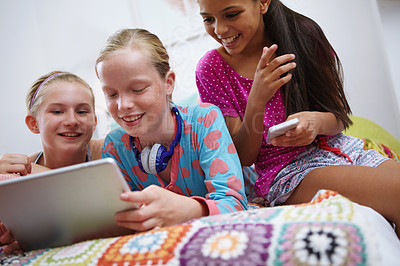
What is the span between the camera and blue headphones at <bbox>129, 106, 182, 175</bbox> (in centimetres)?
97

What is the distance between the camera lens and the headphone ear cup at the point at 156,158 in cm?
97

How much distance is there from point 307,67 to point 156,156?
1.83 ft

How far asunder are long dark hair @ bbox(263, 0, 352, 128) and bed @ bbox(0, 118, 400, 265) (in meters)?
0.56

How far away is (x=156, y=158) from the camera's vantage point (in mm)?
969

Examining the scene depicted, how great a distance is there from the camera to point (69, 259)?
0.60 m

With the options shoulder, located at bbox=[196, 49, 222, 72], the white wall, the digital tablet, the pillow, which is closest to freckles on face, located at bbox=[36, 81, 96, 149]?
shoulder, located at bbox=[196, 49, 222, 72]

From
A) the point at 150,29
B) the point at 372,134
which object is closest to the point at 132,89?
the point at 372,134

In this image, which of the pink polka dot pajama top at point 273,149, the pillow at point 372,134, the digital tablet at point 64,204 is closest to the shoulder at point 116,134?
the pink polka dot pajama top at point 273,149

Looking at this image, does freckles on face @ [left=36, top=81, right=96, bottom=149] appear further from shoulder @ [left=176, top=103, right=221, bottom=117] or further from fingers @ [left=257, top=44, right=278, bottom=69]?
fingers @ [left=257, top=44, right=278, bottom=69]

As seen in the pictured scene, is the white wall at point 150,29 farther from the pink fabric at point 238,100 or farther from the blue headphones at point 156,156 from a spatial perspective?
the blue headphones at point 156,156

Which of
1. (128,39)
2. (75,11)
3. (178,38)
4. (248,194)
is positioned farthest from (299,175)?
(75,11)

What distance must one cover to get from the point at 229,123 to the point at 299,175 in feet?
0.92

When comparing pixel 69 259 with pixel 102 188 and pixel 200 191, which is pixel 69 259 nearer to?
pixel 102 188

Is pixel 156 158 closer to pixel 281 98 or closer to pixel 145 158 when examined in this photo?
pixel 145 158
